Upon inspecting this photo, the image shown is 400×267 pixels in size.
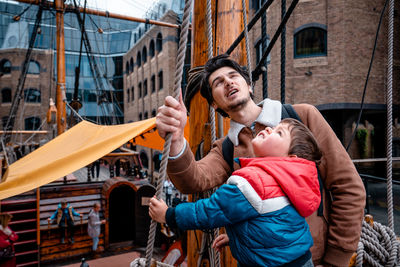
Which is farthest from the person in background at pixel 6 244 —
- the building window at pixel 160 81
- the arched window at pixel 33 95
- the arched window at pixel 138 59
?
the arched window at pixel 33 95

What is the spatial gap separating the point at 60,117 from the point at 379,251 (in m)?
10.9

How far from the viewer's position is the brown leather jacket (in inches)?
45.6

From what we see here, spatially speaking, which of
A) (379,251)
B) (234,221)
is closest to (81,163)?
(234,221)

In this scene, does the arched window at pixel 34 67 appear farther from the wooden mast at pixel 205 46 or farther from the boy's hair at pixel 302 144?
the boy's hair at pixel 302 144

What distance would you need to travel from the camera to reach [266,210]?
973 millimetres

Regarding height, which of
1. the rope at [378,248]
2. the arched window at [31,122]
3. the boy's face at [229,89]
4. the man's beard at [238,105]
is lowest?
the rope at [378,248]

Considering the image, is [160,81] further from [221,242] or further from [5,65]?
[221,242]

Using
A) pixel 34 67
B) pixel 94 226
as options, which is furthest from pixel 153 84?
pixel 94 226

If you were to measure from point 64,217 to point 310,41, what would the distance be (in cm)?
1067

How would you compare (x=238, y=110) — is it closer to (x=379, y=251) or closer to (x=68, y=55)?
(x=379, y=251)

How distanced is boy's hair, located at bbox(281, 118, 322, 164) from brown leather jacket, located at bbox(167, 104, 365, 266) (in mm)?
161

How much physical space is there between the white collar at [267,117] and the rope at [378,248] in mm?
880

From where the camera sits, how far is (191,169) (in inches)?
50.7

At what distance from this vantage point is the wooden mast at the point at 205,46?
1.90 metres
